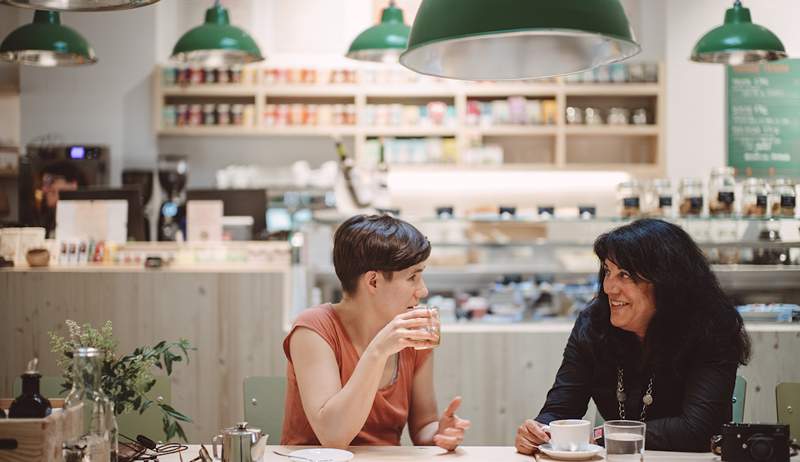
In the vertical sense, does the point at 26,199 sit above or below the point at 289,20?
below

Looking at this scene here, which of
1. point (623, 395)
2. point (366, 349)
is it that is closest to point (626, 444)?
point (623, 395)

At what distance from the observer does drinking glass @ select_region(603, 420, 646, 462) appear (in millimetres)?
1905

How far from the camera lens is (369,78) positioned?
653 centimetres

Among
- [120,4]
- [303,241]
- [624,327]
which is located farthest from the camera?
[303,241]

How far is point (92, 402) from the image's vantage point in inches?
72.9

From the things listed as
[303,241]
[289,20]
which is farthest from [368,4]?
[303,241]

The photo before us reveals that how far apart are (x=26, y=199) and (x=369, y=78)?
2539 mm

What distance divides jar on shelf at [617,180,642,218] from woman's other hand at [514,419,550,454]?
2140 mm

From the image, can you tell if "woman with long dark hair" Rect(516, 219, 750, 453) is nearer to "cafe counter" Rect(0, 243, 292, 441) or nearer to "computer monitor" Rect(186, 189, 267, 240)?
"cafe counter" Rect(0, 243, 292, 441)

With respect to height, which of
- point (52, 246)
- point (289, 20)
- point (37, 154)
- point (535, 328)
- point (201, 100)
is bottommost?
point (535, 328)

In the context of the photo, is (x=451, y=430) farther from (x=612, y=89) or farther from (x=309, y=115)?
(x=612, y=89)

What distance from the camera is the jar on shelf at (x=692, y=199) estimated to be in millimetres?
4000

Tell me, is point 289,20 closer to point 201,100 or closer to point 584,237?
point 201,100

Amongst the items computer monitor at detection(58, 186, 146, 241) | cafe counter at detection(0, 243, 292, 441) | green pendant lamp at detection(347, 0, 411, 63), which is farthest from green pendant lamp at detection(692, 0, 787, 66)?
computer monitor at detection(58, 186, 146, 241)
